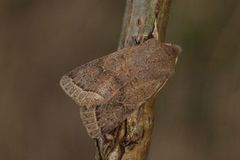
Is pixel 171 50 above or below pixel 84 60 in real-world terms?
above

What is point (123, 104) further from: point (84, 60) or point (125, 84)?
point (84, 60)

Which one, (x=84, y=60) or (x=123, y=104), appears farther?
(x=84, y=60)

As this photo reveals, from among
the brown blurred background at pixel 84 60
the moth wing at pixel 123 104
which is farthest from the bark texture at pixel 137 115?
the brown blurred background at pixel 84 60

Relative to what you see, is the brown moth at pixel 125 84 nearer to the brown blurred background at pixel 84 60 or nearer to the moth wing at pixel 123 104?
the moth wing at pixel 123 104

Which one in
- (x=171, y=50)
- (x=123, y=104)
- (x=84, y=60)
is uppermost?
(x=171, y=50)

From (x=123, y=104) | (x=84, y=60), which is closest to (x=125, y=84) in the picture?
(x=123, y=104)

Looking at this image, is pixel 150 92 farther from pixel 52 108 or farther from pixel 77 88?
pixel 52 108

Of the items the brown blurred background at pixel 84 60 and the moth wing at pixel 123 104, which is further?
the brown blurred background at pixel 84 60
